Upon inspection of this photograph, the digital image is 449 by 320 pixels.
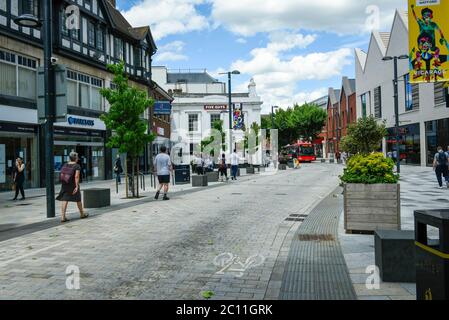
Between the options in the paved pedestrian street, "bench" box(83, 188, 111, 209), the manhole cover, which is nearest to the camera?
Answer: the paved pedestrian street

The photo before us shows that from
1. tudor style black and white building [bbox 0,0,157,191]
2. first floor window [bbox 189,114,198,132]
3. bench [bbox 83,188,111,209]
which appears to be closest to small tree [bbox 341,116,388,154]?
tudor style black and white building [bbox 0,0,157,191]

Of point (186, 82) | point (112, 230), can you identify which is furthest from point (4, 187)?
point (186, 82)

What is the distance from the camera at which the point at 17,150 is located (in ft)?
65.9

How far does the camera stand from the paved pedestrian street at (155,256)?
4922 mm

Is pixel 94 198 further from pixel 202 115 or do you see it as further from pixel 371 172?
pixel 202 115

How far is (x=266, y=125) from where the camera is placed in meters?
73.2

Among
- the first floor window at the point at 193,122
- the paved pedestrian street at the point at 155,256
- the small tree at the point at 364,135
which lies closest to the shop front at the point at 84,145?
the paved pedestrian street at the point at 155,256

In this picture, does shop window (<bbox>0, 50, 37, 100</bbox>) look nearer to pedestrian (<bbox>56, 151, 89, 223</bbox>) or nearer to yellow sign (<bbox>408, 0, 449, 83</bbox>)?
pedestrian (<bbox>56, 151, 89, 223</bbox>)

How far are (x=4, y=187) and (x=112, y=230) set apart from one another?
12.9 m

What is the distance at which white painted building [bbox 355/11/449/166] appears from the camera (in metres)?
34.8

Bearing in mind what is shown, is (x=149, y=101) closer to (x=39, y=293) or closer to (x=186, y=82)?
(x=39, y=293)

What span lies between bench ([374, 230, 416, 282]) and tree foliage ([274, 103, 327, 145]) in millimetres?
64272

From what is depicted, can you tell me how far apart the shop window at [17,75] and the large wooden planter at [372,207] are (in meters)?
17.1

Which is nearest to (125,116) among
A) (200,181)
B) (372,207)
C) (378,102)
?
(200,181)
